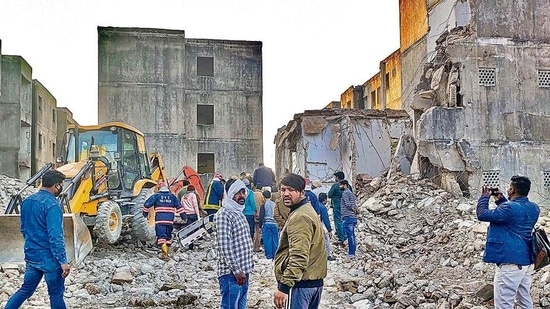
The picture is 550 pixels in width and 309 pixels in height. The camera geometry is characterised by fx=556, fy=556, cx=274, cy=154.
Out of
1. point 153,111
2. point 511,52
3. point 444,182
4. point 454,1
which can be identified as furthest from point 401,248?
point 153,111

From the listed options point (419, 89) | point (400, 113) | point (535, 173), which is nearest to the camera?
point (535, 173)

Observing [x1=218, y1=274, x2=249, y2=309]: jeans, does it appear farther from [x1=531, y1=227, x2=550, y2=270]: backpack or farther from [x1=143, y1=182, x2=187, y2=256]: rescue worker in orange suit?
[x1=143, y1=182, x2=187, y2=256]: rescue worker in orange suit

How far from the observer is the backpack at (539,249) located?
5.51 metres

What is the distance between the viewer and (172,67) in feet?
88.1

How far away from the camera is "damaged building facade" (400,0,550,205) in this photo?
15.8 metres

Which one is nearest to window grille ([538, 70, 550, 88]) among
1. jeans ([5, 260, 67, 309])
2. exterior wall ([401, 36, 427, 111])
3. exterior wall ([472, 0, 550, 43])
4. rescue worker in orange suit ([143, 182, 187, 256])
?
exterior wall ([472, 0, 550, 43])

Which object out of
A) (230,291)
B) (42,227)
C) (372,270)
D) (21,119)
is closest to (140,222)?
(372,270)

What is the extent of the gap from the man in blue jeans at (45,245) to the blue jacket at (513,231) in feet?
14.4

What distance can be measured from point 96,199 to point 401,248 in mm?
6819

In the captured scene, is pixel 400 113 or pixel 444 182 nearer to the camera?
pixel 444 182

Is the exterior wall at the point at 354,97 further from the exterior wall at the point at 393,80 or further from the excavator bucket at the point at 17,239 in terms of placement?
the excavator bucket at the point at 17,239

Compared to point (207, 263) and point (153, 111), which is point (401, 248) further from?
point (153, 111)

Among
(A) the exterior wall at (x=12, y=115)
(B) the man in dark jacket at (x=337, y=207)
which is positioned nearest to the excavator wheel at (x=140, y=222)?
(B) the man in dark jacket at (x=337, y=207)

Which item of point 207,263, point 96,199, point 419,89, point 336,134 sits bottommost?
point 207,263
